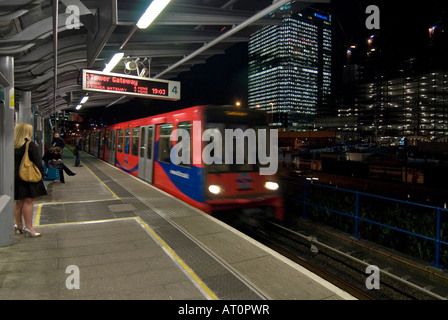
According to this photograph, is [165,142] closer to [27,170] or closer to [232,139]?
[232,139]

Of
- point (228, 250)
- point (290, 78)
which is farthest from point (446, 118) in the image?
point (228, 250)

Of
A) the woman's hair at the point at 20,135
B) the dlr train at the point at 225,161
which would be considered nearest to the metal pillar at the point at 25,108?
the dlr train at the point at 225,161

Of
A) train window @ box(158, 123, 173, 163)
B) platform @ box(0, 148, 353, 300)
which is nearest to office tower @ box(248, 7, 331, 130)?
train window @ box(158, 123, 173, 163)

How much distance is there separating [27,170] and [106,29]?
8.30ft

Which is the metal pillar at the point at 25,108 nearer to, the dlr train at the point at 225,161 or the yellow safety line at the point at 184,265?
the dlr train at the point at 225,161

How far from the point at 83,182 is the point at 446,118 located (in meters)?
148

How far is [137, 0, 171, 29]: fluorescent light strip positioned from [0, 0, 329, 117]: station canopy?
178mm

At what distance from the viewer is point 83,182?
436 inches

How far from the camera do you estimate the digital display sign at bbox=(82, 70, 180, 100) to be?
8.75 meters

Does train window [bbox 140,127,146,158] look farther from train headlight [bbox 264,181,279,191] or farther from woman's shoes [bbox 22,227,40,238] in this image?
woman's shoes [bbox 22,227,40,238]

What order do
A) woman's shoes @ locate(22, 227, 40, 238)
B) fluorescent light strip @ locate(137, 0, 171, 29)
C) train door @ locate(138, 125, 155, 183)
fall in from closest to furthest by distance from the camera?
fluorescent light strip @ locate(137, 0, 171, 29)
woman's shoes @ locate(22, 227, 40, 238)
train door @ locate(138, 125, 155, 183)

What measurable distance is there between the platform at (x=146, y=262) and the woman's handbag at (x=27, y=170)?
3.18 feet

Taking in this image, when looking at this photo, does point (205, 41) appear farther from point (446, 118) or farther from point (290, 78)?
point (290, 78)
